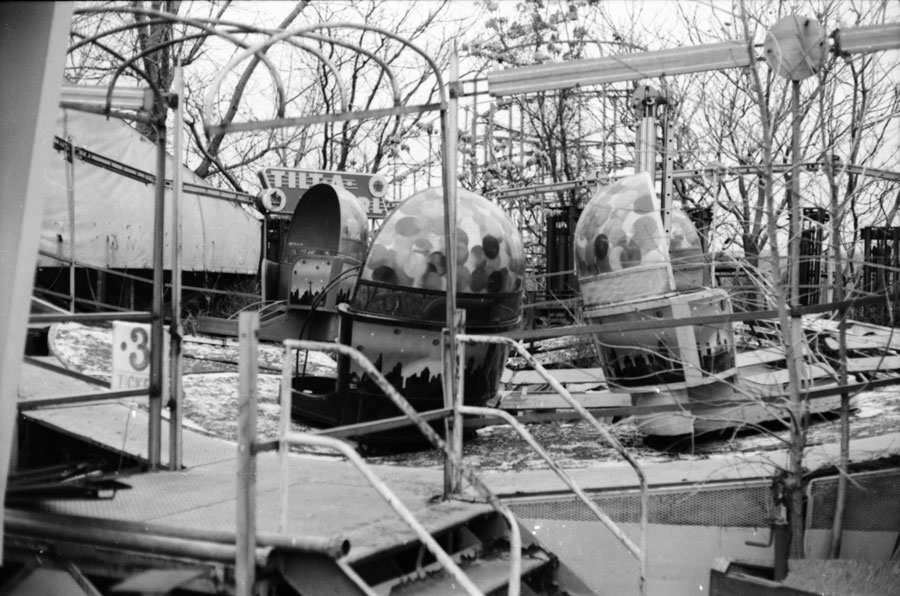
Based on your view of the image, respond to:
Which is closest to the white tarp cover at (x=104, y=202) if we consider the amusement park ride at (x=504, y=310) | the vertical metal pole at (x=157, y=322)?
the amusement park ride at (x=504, y=310)

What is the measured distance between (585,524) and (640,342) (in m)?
2.07

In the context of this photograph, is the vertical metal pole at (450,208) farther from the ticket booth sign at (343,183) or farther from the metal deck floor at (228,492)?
Answer: the ticket booth sign at (343,183)

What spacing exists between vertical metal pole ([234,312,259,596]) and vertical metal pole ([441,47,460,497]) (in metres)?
1.82

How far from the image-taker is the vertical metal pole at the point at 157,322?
6.54 metres

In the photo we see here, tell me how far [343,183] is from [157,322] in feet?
46.8

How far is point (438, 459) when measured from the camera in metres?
8.13

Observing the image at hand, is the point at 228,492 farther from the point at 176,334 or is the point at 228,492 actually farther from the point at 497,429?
the point at 497,429

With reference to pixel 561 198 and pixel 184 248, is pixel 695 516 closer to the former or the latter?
pixel 561 198

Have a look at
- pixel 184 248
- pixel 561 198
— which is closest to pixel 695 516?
pixel 561 198

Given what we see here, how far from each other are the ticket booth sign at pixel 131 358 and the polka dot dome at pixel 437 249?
2.37m

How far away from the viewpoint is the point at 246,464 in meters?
4.45

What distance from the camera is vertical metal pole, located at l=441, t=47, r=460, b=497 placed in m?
5.98

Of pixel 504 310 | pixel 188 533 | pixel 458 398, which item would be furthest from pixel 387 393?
pixel 504 310

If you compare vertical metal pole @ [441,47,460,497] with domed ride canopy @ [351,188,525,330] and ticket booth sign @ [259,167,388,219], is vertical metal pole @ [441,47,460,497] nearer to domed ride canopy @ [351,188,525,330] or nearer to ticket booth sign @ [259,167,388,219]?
domed ride canopy @ [351,188,525,330]
